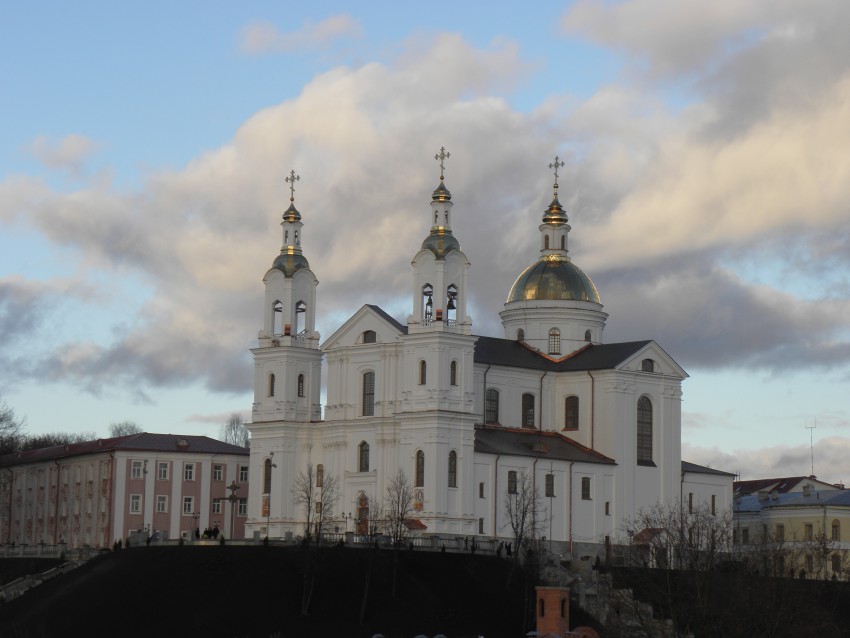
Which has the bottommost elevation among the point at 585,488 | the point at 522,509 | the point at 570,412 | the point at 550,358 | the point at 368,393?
the point at 522,509

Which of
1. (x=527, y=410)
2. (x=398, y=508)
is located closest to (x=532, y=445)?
(x=527, y=410)

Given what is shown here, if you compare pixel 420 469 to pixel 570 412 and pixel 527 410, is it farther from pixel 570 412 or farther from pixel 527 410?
pixel 570 412

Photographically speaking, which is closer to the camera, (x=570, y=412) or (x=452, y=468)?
(x=452, y=468)

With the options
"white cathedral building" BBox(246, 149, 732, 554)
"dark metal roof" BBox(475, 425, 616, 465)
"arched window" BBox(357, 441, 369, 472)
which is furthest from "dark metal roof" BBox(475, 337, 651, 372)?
"arched window" BBox(357, 441, 369, 472)

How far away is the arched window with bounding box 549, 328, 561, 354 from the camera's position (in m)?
104

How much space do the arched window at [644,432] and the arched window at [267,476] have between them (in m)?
18.6

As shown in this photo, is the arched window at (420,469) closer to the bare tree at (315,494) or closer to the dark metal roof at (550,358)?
the bare tree at (315,494)

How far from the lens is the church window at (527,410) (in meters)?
100

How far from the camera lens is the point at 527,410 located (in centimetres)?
10069

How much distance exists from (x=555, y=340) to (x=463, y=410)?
13.0m

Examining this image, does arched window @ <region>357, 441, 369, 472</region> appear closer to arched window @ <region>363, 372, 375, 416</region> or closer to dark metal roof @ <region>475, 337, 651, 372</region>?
arched window @ <region>363, 372, 375, 416</region>

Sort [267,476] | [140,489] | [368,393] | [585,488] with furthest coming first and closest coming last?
[140,489] → [267,476] → [585,488] → [368,393]

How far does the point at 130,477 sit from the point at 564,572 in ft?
101

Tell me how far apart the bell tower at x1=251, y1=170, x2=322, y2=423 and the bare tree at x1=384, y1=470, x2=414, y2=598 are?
26.5ft
